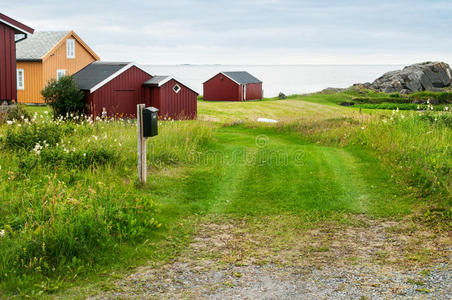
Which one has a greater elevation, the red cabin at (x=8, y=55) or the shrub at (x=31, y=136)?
the red cabin at (x=8, y=55)

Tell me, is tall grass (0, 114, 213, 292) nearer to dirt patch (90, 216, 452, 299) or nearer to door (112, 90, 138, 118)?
dirt patch (90, 216, 452, 299)

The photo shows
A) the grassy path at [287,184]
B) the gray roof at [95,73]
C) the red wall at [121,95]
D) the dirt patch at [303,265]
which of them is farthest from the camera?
the gray roof at [95,73]

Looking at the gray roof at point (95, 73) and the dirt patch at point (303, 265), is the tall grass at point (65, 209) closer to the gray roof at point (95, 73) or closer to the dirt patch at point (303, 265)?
the dirt patch at point (303, 265)

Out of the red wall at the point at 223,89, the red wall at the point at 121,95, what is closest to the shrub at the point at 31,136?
the red wall at the point at 121,95

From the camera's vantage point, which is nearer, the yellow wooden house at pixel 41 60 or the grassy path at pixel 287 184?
the grassy path at pixel 287 184

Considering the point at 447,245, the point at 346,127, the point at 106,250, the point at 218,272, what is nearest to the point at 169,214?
the point at 106,250

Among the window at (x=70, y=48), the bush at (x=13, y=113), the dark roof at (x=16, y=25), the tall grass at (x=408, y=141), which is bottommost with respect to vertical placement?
the tall grass at (x=408, y=141)

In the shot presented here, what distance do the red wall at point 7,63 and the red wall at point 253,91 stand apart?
33559 mm

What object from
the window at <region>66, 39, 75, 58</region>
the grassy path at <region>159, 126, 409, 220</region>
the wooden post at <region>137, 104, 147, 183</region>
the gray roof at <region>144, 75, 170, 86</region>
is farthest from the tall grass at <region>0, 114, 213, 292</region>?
the window at <region>66, 39, 75, 58</region>

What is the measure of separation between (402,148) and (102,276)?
→ 8.79 m

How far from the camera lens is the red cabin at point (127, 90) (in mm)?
26969

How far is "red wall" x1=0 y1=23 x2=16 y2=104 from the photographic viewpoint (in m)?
21.5

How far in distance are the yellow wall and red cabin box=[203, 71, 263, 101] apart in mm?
21697

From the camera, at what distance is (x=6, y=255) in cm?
604
